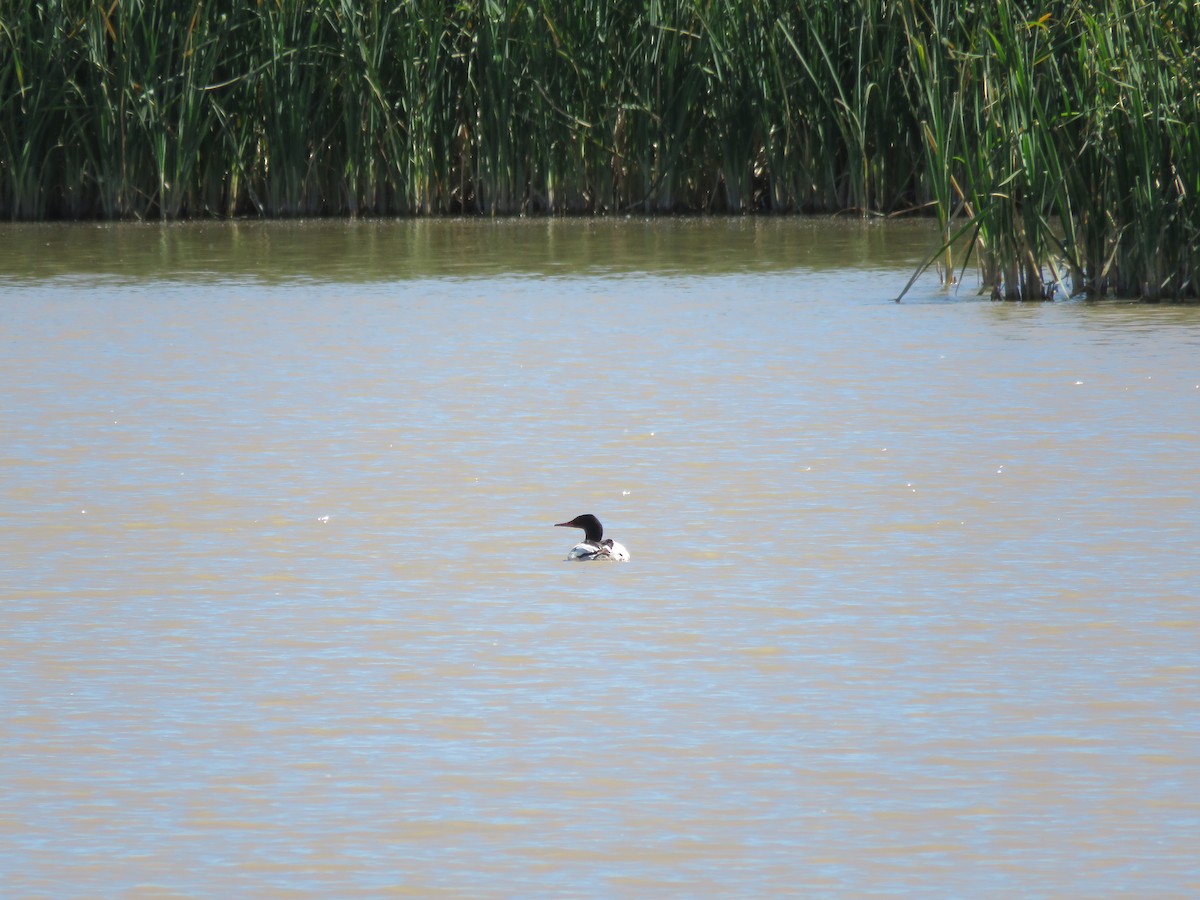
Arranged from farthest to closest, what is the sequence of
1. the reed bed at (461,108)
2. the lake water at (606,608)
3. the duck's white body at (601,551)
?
1. the reed bed at (461,108)
2. the duck's white body at (601,551)
3. the lake water at (606,608)

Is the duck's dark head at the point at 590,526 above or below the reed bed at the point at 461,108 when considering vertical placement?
below

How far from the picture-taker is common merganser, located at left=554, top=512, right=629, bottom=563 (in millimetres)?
4871

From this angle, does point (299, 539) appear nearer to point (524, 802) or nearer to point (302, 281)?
point (524, 802)

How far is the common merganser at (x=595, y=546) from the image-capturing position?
4871 millimetres

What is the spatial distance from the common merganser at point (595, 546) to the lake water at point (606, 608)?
43mm

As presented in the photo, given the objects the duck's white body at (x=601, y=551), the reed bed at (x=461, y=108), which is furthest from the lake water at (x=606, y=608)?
the reed bed at (x=461, y=108)

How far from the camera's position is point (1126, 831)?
3.16 m

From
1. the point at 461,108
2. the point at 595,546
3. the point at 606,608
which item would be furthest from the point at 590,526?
the point at 461,108

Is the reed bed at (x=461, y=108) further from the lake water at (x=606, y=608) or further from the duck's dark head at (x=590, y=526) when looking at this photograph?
the duck's dark head at (x=590, y=526)

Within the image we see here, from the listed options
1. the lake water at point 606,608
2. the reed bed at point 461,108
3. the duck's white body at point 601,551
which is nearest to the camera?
the lake water at point 606,608

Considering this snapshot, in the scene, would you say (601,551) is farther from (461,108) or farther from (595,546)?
(461,108)

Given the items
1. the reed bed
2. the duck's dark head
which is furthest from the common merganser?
the reed bed

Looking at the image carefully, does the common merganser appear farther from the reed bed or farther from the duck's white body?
the reed bed

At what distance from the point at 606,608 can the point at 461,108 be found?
953 centimetres
